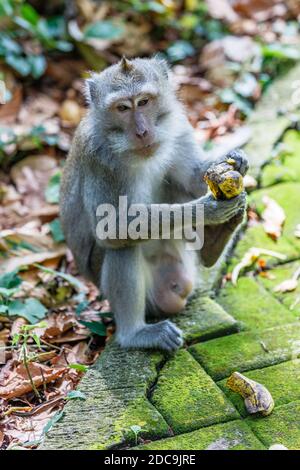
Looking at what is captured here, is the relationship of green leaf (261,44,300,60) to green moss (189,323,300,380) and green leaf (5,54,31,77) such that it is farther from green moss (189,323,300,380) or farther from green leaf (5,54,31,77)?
green moss (189,323,300,380)

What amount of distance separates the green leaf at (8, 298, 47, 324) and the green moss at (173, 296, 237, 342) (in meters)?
0.89

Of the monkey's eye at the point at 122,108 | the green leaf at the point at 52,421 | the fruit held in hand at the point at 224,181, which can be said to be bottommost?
the green leaf at the point at 52,421

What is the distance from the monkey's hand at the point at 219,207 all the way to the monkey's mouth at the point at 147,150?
0.42m


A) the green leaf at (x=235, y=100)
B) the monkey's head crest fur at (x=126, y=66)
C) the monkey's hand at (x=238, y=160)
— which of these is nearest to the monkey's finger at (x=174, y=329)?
the monkey's hand at (x=238, y=160)

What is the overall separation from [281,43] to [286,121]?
1575 mm

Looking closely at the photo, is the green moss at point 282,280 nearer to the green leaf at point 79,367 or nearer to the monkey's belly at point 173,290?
the monkey's belly at point 173,290

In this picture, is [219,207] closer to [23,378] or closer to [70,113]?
[23,378]

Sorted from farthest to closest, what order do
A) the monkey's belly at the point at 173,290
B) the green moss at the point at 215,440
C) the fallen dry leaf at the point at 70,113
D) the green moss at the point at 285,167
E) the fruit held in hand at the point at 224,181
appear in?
the fallen dry leaf at the point at 70,113 < the green moss at the point at 285,167 < the monkey's belly at the point at 173,290 < the fruit held in hand at the point at 224,181 < the green moss at the point at 215,440

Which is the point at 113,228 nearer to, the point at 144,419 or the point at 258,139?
the point at 144,419

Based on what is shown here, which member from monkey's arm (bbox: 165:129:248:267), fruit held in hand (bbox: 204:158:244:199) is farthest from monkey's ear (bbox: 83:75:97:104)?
fruit held in hand (bbox: 204:158:244:199)

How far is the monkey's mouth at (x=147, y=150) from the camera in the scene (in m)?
4.42

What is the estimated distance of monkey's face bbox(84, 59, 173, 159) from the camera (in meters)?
4.36

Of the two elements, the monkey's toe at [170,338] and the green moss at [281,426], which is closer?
the green moss at [281,426]
